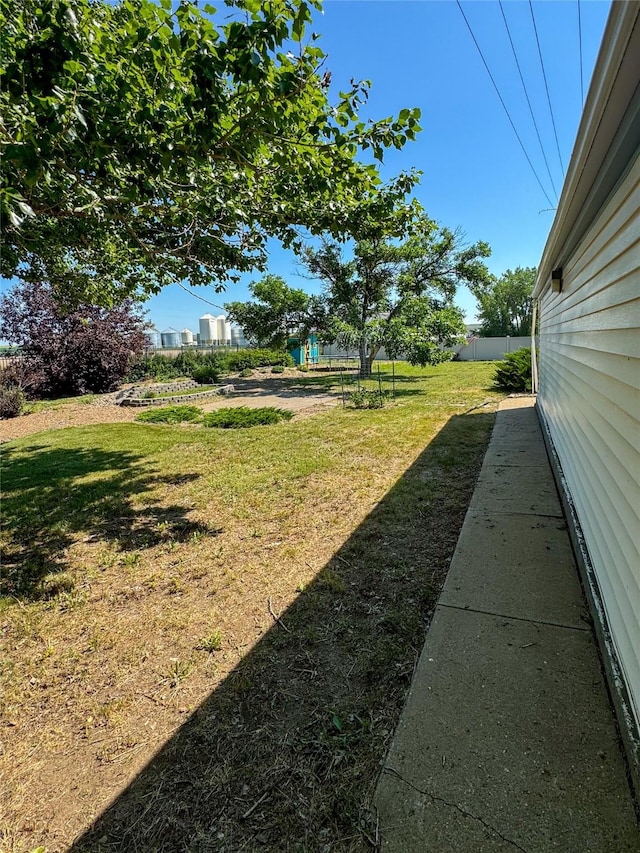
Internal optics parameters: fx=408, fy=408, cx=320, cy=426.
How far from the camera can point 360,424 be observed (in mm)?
8039

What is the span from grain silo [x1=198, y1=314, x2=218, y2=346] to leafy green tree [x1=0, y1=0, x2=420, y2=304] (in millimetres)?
41715

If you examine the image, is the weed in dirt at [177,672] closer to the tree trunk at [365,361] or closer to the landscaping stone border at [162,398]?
the landscaping stone border at [162,398]

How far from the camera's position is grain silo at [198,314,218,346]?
43559mm

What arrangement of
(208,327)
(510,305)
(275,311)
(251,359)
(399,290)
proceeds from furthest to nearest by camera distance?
(208,327), (510,305), (251,359), (275,311), (399,290)

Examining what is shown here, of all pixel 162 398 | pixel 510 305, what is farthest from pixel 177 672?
pixel 510 305

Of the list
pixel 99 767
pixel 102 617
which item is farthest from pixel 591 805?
pixel 102 617

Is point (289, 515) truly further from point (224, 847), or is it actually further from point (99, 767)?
point (224, 847)

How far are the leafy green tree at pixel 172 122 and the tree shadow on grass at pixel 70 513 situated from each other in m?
2.41

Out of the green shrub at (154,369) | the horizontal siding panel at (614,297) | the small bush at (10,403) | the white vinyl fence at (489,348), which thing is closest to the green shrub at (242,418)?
the small bush at (10,403)

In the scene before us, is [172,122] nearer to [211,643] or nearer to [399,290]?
[211,643]

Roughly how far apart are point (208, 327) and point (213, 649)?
44.7 meters

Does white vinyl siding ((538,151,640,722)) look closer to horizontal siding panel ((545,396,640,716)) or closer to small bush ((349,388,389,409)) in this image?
horizontal siding panel ((545,396,640,716))

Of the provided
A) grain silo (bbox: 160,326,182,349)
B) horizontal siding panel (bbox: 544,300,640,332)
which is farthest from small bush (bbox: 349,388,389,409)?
grain silo (bbox: 160,326,182,349)

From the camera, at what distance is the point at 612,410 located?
6.97 feet
